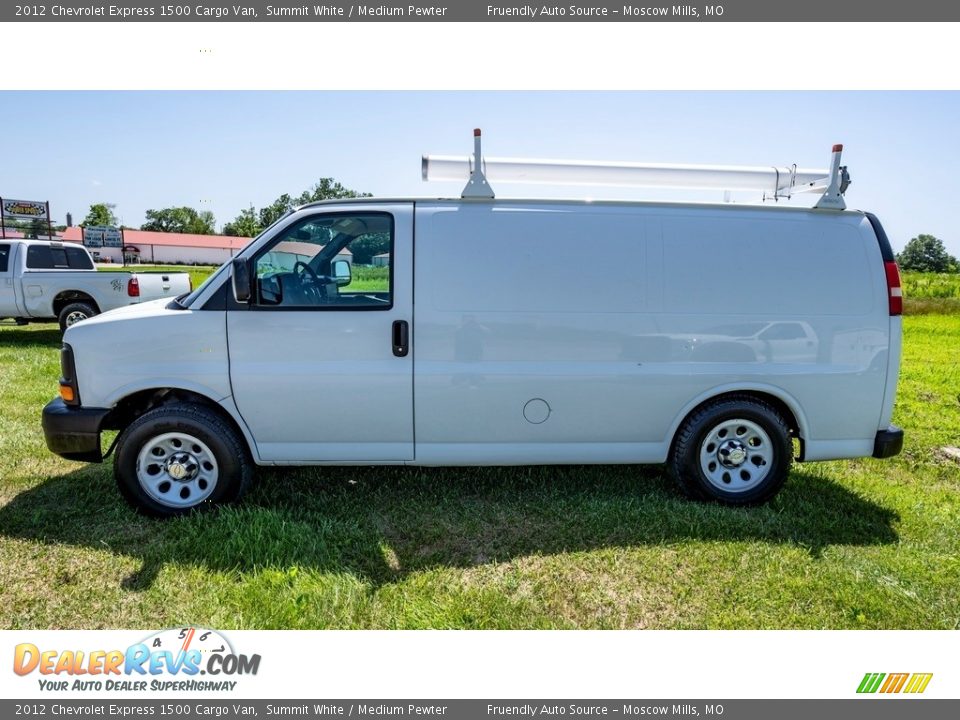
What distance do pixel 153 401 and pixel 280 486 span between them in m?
1.11

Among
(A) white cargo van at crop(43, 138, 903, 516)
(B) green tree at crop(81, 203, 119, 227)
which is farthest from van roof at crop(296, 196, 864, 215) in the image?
(B) green tree at crop(81, 203, 119, 227)

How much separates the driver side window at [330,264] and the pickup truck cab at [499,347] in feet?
0.05

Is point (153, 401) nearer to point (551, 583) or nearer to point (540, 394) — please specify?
point (540, 394)

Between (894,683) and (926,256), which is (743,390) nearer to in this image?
(894,683)

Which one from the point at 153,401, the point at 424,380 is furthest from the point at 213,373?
the point at 424,380

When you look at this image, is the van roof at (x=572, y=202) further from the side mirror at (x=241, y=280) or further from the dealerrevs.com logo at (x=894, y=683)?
the dealerrevs.com logo at (x=894, y=683)

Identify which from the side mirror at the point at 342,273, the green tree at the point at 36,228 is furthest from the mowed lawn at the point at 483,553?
the green tree at the point at 36,228

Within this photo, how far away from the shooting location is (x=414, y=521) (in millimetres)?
4160

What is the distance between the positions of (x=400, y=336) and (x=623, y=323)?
5.01ft

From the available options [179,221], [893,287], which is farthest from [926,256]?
[179,221]

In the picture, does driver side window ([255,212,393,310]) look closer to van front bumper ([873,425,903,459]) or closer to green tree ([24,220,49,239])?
van front bumper ([873,425,903,459])

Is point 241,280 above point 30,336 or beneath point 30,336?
above

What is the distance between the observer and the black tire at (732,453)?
14.1 ft

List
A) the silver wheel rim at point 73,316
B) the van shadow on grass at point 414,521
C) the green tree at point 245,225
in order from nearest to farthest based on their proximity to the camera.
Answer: the van shadow on grass at point 414,521
the silver wheel rim at point 73,316
the green tree at point 245,225
